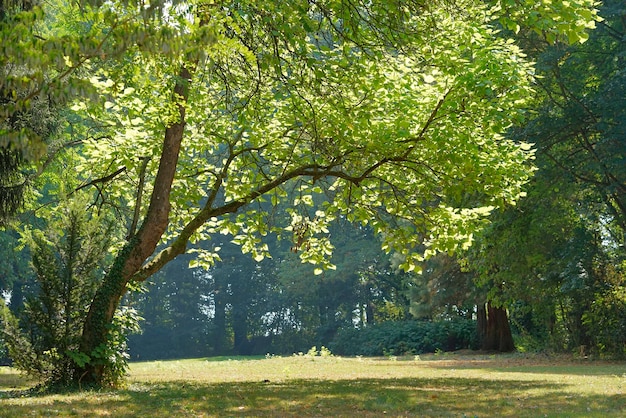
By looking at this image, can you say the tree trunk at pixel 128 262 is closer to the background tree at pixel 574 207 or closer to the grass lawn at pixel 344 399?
the grass lawn at pixel 344 399

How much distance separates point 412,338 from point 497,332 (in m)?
7.70

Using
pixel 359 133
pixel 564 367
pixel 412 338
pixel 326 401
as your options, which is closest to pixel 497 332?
pixel 412 338

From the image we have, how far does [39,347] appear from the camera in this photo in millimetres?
12281

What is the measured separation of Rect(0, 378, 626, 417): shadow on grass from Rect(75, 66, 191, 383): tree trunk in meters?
0.97

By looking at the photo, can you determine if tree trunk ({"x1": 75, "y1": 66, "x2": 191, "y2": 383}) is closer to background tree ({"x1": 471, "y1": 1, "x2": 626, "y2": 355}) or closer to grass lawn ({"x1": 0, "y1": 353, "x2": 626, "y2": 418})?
grass lawn ({"x1": 0, "y1": 353, "x2": 626, "y2": 418})

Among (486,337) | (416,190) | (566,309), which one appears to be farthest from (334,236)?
(416,190)

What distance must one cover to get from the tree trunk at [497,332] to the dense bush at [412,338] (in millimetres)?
2657

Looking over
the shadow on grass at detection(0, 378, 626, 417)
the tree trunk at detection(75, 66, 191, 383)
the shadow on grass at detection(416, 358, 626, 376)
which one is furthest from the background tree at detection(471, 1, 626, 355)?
the tree trunk at detection(75, 66, 191, 383)

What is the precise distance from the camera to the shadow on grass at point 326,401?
923 centimetres

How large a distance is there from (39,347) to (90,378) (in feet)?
3.34

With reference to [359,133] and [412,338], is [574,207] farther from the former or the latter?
[412,338]

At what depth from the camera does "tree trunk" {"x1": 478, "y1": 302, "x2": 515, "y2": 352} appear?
3134cm

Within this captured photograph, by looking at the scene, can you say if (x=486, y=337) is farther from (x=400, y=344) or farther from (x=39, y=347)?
(x=39, y=347)

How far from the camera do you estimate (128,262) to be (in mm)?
13422
